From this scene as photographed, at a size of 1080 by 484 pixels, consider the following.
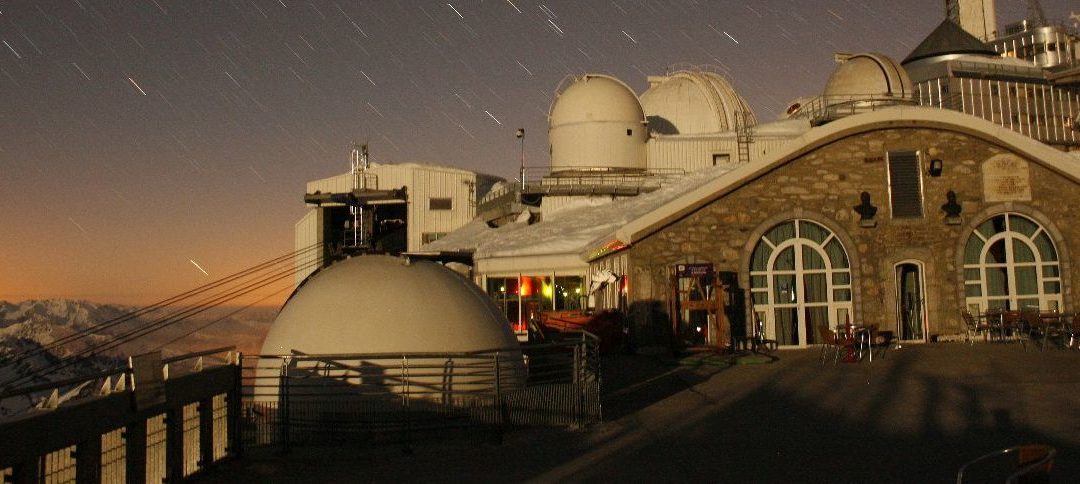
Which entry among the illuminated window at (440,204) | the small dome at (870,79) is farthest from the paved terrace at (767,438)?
the illuminated window at (440,204)

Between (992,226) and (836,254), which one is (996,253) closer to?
(992,226)

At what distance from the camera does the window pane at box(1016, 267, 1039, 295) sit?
23.0 meters

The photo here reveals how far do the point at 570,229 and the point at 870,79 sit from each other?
46.7 feet

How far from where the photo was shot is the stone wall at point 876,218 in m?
22.7

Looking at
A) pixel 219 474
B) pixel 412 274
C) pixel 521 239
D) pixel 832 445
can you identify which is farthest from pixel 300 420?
pixel 521 239

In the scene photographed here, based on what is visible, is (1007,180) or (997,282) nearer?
(997,282)

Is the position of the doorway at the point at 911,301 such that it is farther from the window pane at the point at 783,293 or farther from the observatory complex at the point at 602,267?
the window pane at the point at 783,293

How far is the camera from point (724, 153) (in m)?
43.3

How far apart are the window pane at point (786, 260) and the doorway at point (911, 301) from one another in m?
2.57

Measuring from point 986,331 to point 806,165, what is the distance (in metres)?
5.70

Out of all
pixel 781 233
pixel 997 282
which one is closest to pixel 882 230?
pixel 781 233

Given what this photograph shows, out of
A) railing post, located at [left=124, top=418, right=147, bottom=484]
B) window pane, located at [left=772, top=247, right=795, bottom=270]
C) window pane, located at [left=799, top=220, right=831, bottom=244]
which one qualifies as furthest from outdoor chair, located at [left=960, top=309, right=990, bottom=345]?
railing post, located at [left=124, top=418, right=147, bottom=484]

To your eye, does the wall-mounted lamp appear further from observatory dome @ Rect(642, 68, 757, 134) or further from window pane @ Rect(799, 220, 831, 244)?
observatory dome @ Rect(642, 68, 757, 134)

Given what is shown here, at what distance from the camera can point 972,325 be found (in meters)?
21.6
